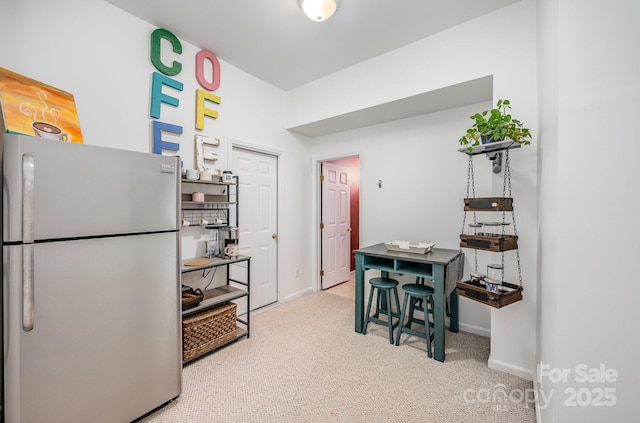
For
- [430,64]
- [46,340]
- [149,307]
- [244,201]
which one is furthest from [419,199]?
[46,340]

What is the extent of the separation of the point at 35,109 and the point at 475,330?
13.4 ft

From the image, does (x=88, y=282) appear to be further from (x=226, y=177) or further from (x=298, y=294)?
(x=298, y=294)

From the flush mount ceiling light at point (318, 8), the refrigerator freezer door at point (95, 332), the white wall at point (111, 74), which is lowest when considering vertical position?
the refrigerator freezer door at point (95, 332)

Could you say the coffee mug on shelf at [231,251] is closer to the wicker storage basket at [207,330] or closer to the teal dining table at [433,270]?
the wicker storage basket at [207,330]

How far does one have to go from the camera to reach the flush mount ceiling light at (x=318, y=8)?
200cm

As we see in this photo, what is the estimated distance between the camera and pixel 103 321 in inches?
56.8

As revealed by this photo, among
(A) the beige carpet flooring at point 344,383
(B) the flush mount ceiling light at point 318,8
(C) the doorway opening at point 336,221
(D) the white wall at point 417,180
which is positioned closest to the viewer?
(A) the beige carpet flooring at point 344,383

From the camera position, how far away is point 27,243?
47.6 inches

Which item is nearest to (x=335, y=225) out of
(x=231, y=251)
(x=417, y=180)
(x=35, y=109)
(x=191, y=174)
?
(x=417, y=180)

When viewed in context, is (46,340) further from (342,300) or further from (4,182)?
(342,300)

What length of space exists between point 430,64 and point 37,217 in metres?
3.08

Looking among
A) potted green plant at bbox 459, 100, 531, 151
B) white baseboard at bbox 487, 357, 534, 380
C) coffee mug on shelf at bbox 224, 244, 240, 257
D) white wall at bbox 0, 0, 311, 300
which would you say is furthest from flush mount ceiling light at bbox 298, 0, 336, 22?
white baseboard at bbox 487, 357, 534, 380

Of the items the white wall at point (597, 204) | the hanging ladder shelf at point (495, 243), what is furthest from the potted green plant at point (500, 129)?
the white wall at point (597, 204)

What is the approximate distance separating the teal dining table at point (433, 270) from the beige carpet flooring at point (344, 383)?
203 mm
